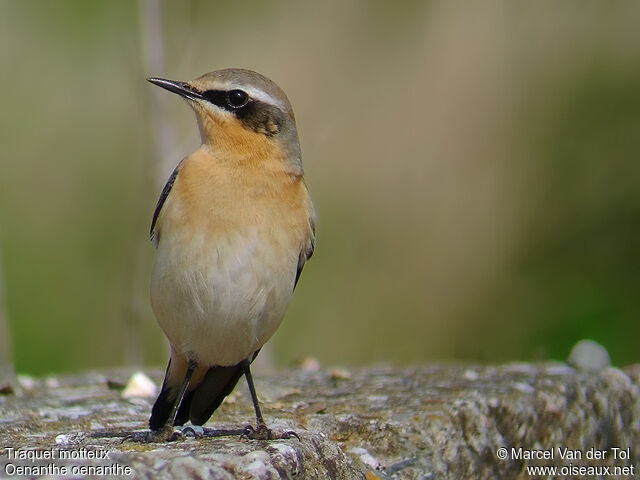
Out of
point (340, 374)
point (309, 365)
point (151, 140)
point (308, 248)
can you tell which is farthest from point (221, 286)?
point (151, 140)

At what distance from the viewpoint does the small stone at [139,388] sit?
660 centimetres

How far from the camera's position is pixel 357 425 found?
18.0 ft

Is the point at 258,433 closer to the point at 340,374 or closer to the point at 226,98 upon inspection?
the point at 226,98

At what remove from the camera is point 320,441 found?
4938 millimetres

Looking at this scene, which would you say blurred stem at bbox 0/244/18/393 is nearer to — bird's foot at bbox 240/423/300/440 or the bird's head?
the bird's head

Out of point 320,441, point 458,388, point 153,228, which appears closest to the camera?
point 320,441

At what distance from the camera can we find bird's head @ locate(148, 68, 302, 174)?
5.60m

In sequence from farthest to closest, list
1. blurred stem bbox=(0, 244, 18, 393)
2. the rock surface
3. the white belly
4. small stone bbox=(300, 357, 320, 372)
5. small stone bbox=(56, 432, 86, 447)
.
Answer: small stone bbox=(300, 357, 320, 372), blurred stem bbox=(0, 244, 18, 393), the white belly, small stone bbox=(56, 432, 86, 447), the rock surface

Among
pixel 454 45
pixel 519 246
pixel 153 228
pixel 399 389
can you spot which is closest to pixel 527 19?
pixel 454 45

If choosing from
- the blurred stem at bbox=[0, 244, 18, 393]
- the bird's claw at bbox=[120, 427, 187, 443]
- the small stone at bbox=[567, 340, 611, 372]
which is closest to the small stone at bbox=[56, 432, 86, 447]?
the bird's claw at bbox=[120, 427, 187, 443]

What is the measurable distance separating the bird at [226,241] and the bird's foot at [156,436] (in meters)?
0.03

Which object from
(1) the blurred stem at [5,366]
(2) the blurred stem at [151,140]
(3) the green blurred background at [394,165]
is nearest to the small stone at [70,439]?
(1) the blurred stem at [5,366]

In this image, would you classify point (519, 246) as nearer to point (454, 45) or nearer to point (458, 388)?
point (454, 45)

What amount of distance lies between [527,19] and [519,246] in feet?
5.99
